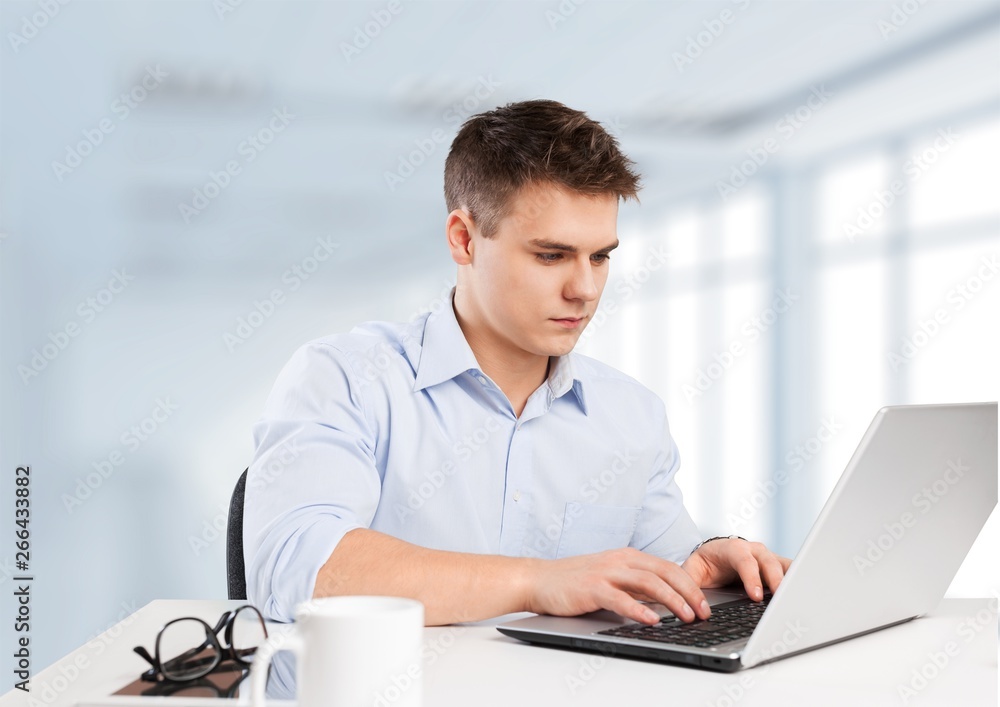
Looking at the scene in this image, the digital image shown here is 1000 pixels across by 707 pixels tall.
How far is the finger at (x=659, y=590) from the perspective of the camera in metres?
0.94

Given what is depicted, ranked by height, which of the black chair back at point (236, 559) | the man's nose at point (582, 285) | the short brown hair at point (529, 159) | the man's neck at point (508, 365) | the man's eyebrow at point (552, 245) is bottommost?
the black chair back at point (236, 559)

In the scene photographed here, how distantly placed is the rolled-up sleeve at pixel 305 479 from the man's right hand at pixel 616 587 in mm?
246

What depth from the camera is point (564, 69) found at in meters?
4.16

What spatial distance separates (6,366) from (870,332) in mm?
3678

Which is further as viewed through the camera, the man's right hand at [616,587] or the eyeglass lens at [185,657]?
the man's right hand at [616,587]

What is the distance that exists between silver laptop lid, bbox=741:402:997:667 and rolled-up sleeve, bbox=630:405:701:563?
0.57m

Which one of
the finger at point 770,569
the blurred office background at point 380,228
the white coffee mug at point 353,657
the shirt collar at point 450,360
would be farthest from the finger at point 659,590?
the blurred office background at point 380,228

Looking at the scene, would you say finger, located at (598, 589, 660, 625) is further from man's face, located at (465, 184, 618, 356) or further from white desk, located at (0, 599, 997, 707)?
man's face, located at (465, 184, 618, 356)

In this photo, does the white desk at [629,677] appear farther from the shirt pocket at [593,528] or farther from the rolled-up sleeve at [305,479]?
the shirt pocket at [593,528]

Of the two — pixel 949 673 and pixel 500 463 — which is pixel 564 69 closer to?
pixel 500 463

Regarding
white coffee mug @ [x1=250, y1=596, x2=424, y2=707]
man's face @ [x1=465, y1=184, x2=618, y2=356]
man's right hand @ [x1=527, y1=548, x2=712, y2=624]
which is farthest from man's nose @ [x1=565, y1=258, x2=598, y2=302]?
white coffee mug @ [x1=250, y1=596, x2=424, y2=707]

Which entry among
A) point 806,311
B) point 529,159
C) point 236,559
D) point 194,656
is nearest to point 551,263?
point 529,159

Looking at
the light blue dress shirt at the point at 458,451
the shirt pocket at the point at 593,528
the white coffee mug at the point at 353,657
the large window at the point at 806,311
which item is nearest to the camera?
the white coffee mug at the point at 353,657

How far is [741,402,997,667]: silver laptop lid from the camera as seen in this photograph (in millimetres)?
731
